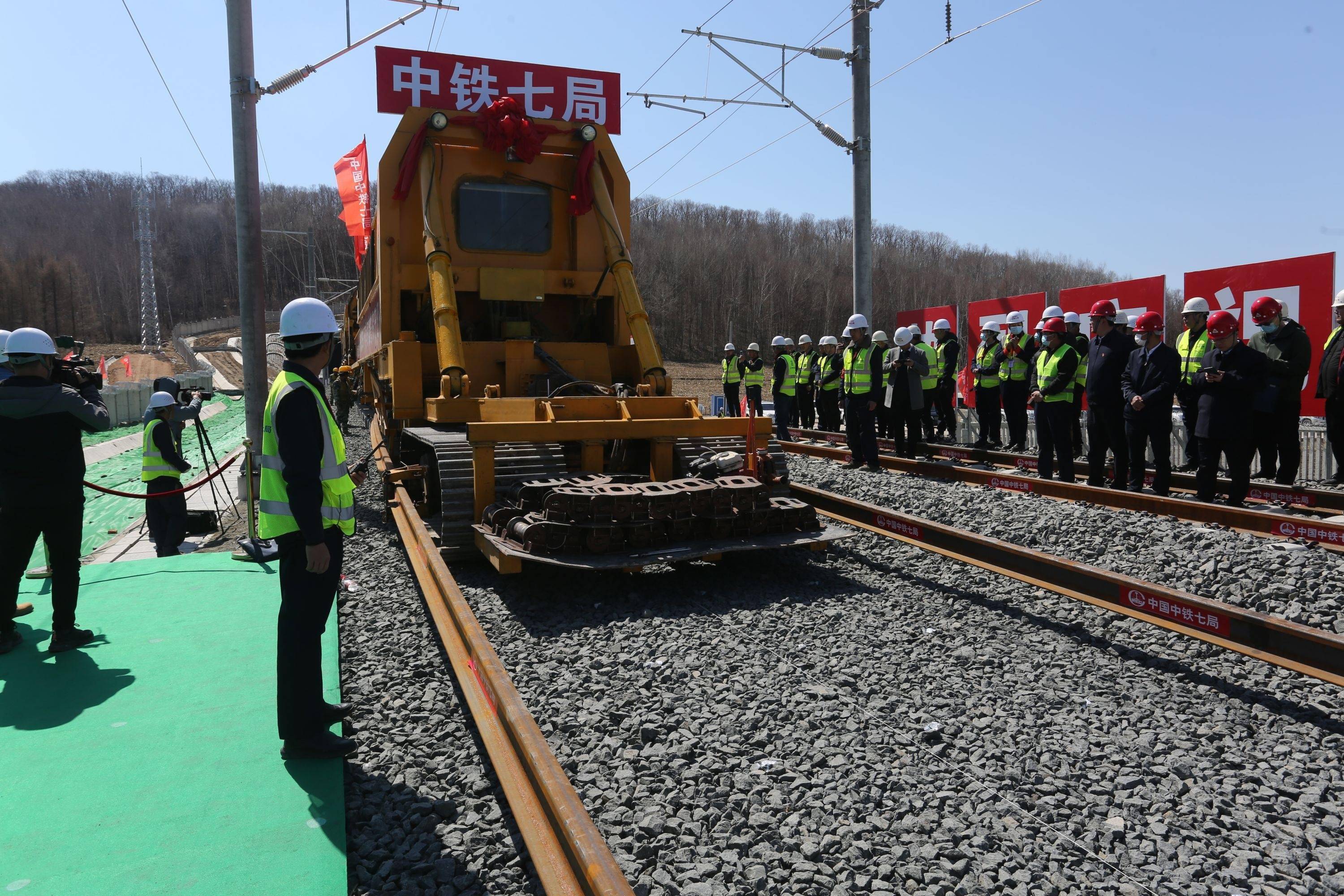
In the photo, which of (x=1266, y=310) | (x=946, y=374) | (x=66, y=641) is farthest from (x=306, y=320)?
(x=946, y=374)

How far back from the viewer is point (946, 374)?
552 inches

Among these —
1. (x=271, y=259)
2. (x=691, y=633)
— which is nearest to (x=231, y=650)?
(x=691, y=633)

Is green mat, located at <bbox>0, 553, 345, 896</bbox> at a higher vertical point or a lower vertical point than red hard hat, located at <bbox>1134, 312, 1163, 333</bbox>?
lower

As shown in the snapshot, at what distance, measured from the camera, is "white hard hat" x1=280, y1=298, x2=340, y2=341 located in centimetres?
338

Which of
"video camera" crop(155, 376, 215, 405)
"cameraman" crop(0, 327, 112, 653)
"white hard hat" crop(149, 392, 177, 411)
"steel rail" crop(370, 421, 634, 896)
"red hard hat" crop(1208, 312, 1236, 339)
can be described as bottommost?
"steel rail" crop(370, 421, 634, 896)

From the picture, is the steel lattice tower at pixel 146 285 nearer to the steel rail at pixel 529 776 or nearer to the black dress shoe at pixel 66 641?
the black dress shoe at pixel 66 641

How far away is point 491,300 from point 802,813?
20.6 ft

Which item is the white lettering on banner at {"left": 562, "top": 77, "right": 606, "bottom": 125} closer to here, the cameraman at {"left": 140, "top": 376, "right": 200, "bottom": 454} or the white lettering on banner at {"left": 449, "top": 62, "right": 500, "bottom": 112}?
the white lettering on banner at {"left": 449, "top": 62, "right": 500, "bottom": 112}

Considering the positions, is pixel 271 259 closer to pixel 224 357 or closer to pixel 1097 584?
pixel 224 357

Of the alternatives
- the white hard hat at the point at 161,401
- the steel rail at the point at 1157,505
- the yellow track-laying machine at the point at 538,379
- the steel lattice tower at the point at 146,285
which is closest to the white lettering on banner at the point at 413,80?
the yellow track-laying machine at the point at 538,379

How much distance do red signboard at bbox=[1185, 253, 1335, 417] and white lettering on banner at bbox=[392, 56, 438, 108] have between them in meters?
10.3

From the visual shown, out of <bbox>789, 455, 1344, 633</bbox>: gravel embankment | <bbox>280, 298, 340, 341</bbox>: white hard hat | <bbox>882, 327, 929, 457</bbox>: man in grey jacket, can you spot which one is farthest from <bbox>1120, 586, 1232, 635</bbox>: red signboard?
<bbox>882, 327, 929, 457</bbox>: man in grey jacket

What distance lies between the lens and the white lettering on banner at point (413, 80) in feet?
25.3

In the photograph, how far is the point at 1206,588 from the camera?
5.52m
